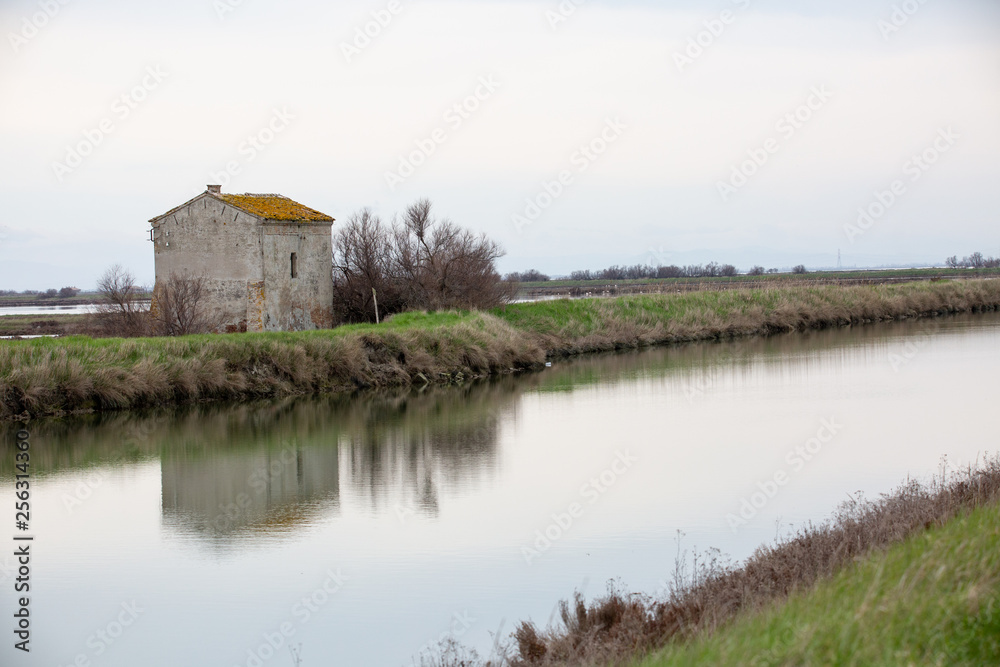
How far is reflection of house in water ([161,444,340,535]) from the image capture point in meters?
12.8

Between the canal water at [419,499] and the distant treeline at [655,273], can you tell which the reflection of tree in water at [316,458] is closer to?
the canal water at [419,499]

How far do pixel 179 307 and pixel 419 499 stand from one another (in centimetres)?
1549

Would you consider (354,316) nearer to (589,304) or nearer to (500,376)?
(500,376)

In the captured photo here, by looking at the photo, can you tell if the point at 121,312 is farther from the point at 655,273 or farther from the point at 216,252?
the point at 655,273

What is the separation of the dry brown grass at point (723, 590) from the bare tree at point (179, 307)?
20.2m

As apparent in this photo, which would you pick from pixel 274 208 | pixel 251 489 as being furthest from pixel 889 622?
pixel 274 208

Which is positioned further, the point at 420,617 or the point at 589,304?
the point at 589,304

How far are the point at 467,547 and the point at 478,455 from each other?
543cm

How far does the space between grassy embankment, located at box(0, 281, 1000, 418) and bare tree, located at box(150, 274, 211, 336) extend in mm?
3439

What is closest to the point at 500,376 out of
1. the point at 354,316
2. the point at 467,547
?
the point at 354,316

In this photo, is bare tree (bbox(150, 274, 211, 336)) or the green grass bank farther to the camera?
bare tree (bbox(150, 274, 211, 336))

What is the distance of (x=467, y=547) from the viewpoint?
1105 centimetres

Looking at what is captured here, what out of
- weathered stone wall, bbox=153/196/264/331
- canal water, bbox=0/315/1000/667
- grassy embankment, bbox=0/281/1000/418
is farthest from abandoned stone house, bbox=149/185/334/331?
canal water, bbox=0/315/1000/667

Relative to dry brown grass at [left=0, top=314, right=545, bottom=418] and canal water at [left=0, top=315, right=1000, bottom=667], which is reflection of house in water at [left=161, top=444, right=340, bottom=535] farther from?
dry brown grass at [left=0, top=314, right=545, bottom=418]
